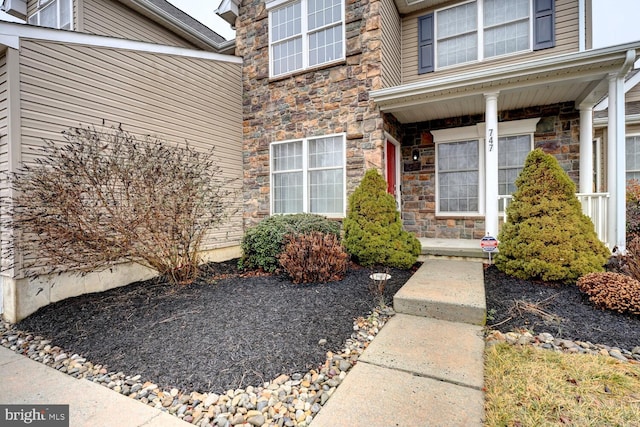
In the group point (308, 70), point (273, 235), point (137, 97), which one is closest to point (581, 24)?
point (308, 70)

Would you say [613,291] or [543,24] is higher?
[543,24]

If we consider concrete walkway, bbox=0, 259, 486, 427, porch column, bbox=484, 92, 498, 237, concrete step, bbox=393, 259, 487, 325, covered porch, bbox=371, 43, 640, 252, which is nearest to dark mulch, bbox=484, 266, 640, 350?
concrete step, bbox=393, 259, 487, 325

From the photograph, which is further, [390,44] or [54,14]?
[54,14]

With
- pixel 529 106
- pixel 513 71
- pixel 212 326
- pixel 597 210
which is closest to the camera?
pixel 212 326

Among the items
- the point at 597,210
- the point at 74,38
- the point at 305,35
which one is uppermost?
the point at 305,35

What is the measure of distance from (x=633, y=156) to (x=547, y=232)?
6970 millimetres

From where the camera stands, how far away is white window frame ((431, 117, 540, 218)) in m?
5.98

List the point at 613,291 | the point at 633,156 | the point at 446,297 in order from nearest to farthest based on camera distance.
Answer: the point at 613,291
the point at 446,297
the point at 633,156

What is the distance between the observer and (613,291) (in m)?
3.13

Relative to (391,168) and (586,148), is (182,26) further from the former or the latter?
(586,148)

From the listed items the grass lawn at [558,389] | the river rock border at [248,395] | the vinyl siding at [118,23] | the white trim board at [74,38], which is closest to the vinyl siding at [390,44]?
the white trim board at [74,38]

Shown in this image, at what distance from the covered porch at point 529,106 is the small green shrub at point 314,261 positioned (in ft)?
9.10

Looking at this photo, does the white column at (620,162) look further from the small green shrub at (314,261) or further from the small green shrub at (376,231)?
the small green shrub at (314,261)

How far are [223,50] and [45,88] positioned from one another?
525 cm
